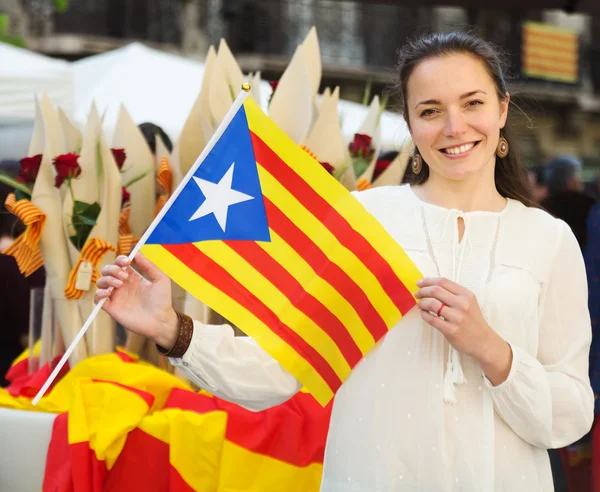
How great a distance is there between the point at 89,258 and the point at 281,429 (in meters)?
0.94

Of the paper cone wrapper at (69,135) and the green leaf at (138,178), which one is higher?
the paper cone wrapper at (69,135)

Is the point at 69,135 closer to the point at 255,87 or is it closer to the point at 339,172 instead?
the point at 255,87

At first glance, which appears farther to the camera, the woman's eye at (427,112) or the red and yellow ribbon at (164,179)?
the red and yellow ribbon at (164,179)

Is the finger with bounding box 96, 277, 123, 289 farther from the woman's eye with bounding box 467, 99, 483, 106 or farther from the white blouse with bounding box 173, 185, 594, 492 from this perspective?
the woman's eye with bounding box 467, 99, 483, 106

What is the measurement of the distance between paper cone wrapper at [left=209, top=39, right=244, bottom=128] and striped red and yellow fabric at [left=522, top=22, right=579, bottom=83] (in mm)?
18019

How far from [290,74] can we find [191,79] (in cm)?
409

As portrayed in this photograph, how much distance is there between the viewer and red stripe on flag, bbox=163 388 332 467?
3217 mm

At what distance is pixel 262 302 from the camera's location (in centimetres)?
228

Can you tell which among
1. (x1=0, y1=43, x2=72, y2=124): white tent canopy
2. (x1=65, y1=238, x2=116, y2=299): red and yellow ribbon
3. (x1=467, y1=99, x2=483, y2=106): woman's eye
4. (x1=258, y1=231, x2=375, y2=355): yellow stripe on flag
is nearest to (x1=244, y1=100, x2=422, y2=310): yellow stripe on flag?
(x1=258, y1=231, x2=375, y2=355): yellow stripe on flag

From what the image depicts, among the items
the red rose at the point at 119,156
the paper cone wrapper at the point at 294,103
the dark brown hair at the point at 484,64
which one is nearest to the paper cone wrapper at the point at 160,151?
the red rose at the point at 119,156

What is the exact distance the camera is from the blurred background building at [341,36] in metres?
18.0

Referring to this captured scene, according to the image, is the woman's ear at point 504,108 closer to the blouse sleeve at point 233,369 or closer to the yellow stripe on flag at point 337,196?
the yellow stripe on flag at point 337,196

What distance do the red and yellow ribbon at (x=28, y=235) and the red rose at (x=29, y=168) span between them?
0.09 meters

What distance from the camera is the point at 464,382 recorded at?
84.3 inches
